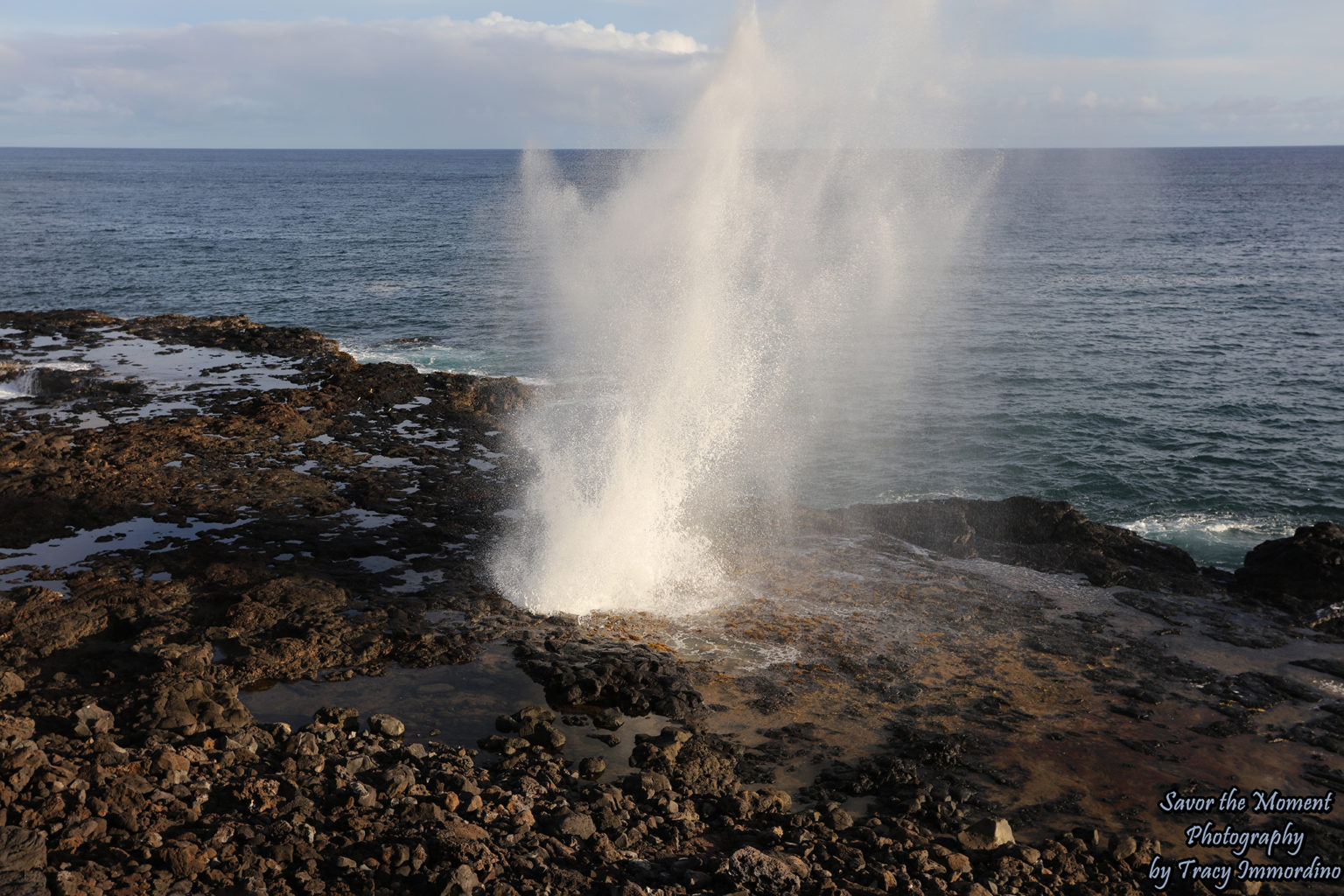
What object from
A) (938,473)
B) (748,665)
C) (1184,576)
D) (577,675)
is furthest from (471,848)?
(938,473)

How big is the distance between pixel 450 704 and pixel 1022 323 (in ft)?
152

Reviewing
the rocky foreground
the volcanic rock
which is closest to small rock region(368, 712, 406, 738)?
the rocky foreground

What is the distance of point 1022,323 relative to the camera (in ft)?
171

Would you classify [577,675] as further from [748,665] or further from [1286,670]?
[1286,670]

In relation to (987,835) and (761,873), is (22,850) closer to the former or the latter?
(761,873)

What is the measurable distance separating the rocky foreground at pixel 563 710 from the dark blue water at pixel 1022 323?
721cm

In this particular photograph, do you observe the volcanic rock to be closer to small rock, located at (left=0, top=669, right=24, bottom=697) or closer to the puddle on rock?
the puddle on rock

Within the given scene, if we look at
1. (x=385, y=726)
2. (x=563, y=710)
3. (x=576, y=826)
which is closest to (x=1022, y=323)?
(x=563, y=710)

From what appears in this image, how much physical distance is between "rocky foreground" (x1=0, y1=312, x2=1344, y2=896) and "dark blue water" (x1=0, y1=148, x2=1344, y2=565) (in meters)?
7.21

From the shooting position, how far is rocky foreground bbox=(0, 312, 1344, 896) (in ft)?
35.1

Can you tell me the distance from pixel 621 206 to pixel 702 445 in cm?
1343

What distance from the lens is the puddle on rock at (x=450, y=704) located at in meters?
14.2

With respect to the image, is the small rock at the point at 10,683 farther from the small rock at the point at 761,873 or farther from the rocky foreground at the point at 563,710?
the small rock at the point at 761,873

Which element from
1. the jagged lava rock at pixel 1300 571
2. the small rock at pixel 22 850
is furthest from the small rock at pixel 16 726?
the jagged lava rock at pixel 1300 571
